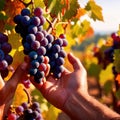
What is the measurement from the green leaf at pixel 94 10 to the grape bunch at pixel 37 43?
974 mm

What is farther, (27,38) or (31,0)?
(31,0)

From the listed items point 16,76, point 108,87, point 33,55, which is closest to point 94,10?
point 33,55

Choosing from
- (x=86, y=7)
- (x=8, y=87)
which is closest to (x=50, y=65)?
(x=8, y=87)

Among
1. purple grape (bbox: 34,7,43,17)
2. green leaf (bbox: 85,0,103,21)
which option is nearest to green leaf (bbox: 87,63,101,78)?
green leaf (bbox: 85,0,103,21)

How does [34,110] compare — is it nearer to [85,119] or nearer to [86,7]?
[85,119]

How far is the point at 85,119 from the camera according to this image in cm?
272

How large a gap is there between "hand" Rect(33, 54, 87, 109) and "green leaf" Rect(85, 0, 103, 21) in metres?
0.85

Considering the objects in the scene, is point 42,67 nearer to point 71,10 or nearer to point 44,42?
point 44,42

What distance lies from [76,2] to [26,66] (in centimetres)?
86

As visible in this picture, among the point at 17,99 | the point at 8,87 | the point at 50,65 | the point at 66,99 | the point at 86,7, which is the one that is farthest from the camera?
the point at 86,7

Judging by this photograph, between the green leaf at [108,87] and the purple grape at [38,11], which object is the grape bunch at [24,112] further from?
the green leaf at [108,87]

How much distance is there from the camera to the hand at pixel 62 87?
271 cm

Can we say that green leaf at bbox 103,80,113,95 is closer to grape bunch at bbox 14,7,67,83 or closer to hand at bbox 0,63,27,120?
grape bunch at bbox 14,7,67,83

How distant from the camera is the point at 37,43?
2.41 meters
